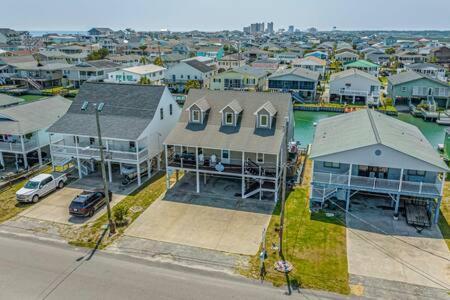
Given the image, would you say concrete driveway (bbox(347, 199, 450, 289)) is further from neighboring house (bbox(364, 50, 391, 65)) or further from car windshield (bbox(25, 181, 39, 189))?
neighboring house (bbox(364, 50, 391, 65))

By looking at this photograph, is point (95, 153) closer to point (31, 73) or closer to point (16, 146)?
point (16, 146)

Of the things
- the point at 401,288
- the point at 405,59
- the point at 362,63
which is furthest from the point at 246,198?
the point at 405,59

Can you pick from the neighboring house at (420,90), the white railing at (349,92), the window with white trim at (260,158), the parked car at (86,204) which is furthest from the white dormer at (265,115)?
the neighboring house at (420,90)

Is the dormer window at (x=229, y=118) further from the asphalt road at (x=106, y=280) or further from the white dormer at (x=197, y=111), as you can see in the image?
the asphalt road at (x=106, y=280)

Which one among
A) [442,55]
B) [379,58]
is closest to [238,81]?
[379,58]

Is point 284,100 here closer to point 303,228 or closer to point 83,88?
point 303,228

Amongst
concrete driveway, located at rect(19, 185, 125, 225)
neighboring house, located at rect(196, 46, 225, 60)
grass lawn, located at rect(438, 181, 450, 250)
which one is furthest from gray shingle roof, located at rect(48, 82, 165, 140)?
neighboring house, located at rect(196, 46, 225, 60)

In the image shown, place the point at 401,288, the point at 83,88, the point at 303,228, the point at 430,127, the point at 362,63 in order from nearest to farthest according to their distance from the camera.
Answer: the point at 401,288, the point at 303,228, the point at 83,88, the point at 430,127, the point at 362,63

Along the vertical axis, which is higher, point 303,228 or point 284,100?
point 284,100
